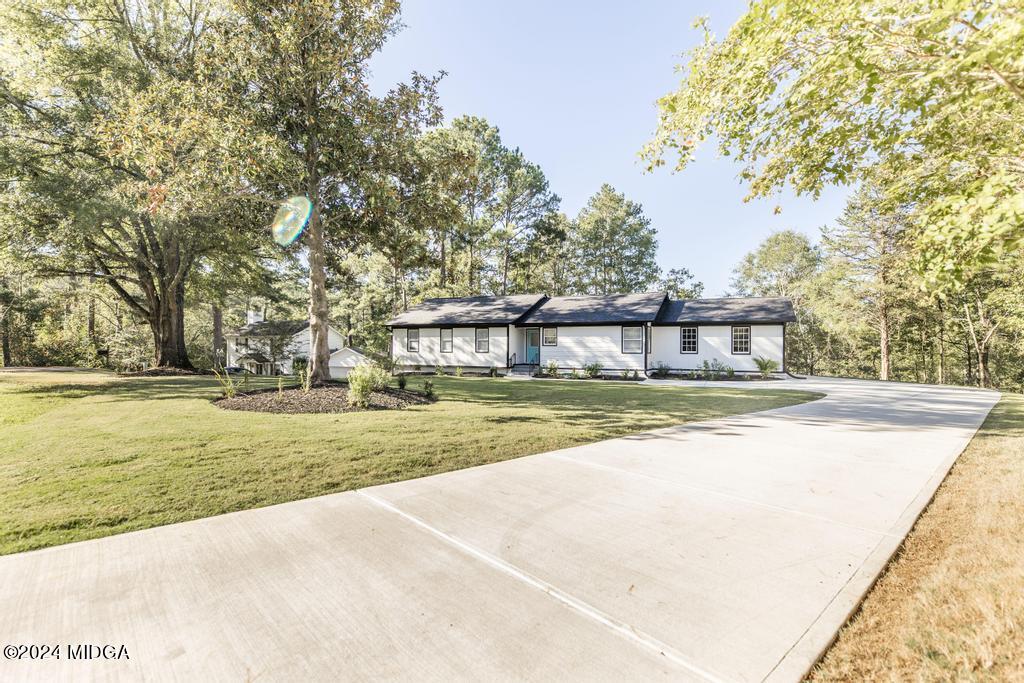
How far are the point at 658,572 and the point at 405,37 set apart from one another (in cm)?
1382

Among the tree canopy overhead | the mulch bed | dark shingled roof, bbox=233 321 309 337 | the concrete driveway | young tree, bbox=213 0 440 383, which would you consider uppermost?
young tree, bbox=213 0 440 383

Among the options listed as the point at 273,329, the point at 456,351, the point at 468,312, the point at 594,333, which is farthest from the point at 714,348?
Result: the point at 273,329

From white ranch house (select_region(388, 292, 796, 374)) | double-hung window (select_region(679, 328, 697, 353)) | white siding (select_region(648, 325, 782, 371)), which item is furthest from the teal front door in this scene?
double-hung window (select_region(679, 328, 697, 353))

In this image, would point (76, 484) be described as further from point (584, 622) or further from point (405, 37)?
point (405, 37)

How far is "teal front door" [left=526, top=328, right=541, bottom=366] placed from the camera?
78.4 ft

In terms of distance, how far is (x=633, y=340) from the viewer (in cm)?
2186

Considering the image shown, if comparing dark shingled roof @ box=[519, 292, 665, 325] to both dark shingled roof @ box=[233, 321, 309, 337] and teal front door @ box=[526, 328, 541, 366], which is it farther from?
dark shingled roof @ box=[233, 321, 309, 337]

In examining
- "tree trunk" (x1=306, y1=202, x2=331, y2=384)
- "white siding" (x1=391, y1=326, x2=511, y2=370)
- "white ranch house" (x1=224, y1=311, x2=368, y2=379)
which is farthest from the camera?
"white ranch house" (x1=224, y1=311, x2=368, y2=379)

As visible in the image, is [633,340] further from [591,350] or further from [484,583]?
[484,583]

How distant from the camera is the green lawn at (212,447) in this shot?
3.53m

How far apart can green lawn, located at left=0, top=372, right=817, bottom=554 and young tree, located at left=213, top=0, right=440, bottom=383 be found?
3.91 m

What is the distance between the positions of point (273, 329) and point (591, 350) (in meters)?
24.7

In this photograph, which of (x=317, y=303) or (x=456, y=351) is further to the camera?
(x=456, y=351)

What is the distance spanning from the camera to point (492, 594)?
2.41 metres
